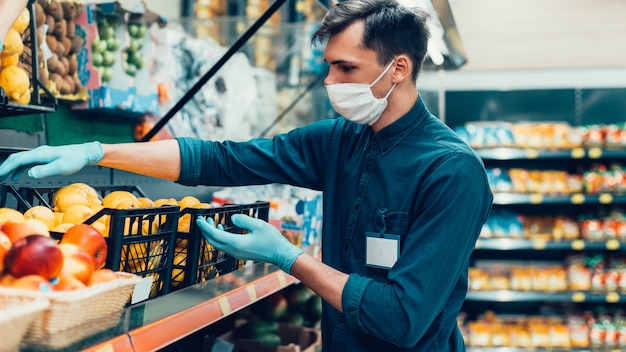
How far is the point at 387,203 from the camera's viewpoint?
1725 mm

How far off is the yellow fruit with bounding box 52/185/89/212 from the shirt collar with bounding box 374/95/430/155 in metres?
0.80

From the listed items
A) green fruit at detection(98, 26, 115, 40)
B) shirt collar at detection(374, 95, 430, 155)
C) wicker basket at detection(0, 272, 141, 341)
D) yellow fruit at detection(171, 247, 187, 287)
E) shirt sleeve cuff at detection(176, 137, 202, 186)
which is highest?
green fruit at detection(98, 26, 115, 40)

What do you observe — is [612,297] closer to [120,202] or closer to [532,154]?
[532,154]

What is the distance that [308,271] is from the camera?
1610mm

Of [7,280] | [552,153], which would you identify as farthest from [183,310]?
[552,153]

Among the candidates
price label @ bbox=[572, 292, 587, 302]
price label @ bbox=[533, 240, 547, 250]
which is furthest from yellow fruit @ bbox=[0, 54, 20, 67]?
price label @ bbox=[572, 292, 587, 302]

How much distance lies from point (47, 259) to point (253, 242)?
571 mm

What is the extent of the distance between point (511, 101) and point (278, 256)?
4777 mm

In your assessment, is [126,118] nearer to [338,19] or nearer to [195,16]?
[195,16]

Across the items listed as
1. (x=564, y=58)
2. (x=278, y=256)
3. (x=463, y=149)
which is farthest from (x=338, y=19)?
(x=564, y=58)

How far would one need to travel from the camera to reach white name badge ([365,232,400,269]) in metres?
1.68

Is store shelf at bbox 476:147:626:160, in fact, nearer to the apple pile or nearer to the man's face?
the man's face

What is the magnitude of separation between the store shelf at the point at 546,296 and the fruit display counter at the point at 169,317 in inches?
149

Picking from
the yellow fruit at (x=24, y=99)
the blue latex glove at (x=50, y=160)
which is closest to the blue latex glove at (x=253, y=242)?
the blue latex glove at (x=50, y=160)
